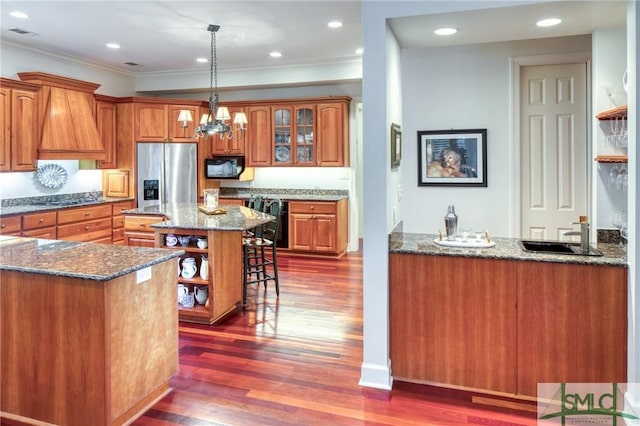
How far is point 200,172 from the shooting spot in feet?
23.0

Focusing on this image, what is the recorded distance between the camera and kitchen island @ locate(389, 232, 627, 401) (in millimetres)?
2453

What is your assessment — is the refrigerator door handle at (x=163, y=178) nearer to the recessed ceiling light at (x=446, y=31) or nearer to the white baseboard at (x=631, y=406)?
the recessed ceiling light at (x=446, y=31)

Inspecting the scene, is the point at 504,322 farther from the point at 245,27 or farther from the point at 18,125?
the point at 18,125

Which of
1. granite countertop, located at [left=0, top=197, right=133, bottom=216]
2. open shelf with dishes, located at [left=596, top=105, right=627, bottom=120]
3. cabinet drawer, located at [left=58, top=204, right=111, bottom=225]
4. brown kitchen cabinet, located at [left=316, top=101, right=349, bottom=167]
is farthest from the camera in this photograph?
brown kitchen cabinet, located at [left=316, top=101, right=349, bottom=167]

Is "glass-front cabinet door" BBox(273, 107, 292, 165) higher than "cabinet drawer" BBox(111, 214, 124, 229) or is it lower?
higher

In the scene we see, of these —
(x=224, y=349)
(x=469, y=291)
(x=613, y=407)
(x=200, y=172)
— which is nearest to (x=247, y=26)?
(x=200, y=172)

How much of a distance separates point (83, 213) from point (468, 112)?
4.82m

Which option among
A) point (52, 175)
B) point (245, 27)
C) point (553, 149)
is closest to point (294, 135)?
point (245, 27)

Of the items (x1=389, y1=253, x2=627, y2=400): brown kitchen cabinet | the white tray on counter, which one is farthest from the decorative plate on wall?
the white tray on counter

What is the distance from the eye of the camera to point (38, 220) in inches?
199

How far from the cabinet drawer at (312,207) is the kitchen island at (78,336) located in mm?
4087

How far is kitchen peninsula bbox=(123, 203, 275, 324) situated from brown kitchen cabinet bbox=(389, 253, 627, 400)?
5.20 ft

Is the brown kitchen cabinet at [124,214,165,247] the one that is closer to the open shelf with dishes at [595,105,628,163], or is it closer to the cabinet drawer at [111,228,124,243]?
the cabinet drawer at [111,228,124,243]

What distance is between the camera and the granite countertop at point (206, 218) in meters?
3.73
